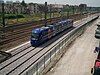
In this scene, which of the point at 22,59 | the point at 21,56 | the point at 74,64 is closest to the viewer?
the point at 74,64

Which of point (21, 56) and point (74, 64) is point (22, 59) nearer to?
point (21, 56)

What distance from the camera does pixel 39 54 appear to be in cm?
3275

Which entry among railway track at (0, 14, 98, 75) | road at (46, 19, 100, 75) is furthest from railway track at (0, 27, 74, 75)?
road at (46, 19, 100, 75)

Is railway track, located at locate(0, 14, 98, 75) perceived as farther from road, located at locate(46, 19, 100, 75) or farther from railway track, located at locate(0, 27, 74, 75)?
road, located at locate(46, 19, 100, 75)

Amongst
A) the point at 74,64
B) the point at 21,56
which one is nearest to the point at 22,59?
the point at 21,56

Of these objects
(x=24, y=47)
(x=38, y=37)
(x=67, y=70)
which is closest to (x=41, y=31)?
(x=38, y=37)

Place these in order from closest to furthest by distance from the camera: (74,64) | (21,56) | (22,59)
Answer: (74,64), (22,59), (21,56)

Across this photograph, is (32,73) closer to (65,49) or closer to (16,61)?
(16,61)

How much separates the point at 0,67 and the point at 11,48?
34.0ft

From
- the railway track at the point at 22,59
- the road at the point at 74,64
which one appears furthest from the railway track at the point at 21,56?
the road at the point at 74,64

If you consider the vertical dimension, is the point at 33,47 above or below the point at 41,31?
below

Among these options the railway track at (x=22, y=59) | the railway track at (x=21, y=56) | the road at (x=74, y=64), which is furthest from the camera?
the railway track at (x=21, y=56)

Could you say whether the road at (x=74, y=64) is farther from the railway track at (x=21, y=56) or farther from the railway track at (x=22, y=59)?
the railway track at (x=21, y=56)

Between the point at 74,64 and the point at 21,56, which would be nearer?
the point at 74,64
